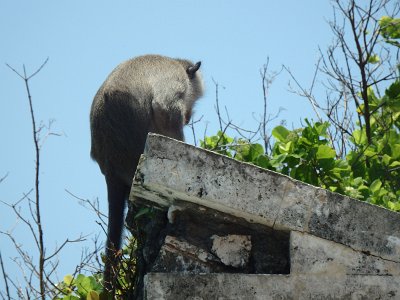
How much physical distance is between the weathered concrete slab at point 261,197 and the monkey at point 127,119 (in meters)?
2.78

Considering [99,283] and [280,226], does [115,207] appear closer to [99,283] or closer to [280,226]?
[99,283]

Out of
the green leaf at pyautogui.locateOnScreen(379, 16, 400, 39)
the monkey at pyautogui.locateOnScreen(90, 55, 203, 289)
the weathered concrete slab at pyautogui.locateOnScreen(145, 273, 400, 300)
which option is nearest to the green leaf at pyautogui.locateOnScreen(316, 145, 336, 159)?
the weathered concrete slab at pyautogui.locateOnScreen(145, 273, 400, 300)

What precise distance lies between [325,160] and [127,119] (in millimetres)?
2507

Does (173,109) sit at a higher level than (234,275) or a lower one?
higher

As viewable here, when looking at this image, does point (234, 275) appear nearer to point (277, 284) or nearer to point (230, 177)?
point (277, 284)

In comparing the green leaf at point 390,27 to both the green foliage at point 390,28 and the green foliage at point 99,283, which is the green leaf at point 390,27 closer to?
the green foliage at point 390,28

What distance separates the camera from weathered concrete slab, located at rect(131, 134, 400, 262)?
333 centimetres

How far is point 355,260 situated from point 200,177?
770 millimetres

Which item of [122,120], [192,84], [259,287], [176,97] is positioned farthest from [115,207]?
[259,287]

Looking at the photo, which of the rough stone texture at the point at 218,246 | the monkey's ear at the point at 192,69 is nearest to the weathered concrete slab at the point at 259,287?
the rough stone texture at the point at 218,246

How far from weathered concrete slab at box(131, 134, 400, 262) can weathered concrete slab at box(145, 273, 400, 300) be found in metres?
0.17

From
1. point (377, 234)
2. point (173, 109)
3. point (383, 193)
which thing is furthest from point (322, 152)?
point (173, 109)

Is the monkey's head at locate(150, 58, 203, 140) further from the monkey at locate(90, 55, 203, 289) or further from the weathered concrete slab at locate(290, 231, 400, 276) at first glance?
the weathered concrete slab at locate(290, 231, 400, 276)

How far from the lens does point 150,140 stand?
131 inches
